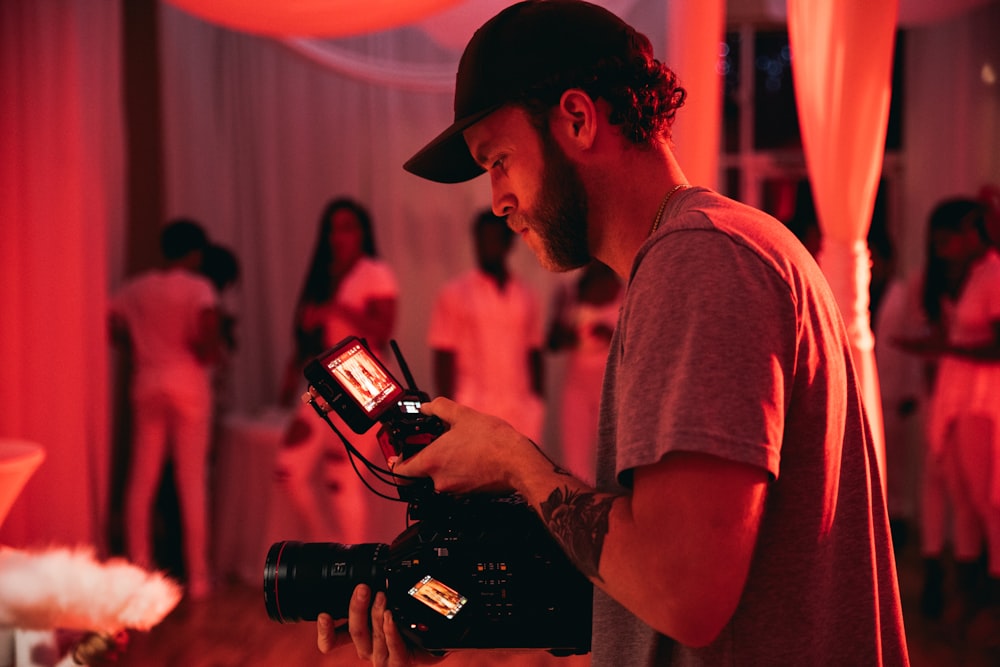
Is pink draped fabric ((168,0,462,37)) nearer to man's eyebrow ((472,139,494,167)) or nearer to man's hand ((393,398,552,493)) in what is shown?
man's eyebrow ((472,139,494,167))

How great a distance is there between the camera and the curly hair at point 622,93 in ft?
2.71

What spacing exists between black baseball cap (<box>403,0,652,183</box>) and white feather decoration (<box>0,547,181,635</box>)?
39.8 inches

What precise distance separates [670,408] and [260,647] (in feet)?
9.31

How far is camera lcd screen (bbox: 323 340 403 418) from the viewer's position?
105 centimetres

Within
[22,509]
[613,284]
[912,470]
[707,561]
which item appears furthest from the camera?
[912,470]

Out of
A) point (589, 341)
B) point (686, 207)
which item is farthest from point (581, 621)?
point (589, 341)

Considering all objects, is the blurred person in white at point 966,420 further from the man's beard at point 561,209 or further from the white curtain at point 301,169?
the man's beard at point 561,209

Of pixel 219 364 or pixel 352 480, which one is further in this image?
pixel 219 364

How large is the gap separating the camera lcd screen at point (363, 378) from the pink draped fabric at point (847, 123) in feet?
3.90

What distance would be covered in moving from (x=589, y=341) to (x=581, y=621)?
116 inches

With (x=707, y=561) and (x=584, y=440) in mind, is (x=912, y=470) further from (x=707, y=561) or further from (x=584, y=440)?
(x=707, y=561)

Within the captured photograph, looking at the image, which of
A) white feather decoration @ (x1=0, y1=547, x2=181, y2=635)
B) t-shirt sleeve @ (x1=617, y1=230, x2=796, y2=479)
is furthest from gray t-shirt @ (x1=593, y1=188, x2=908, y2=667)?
white feather decoration @ (x1=0, y1=547, x2=181, y2=635)

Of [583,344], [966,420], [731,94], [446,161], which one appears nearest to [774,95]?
[731,94]

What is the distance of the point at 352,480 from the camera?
3.55m
